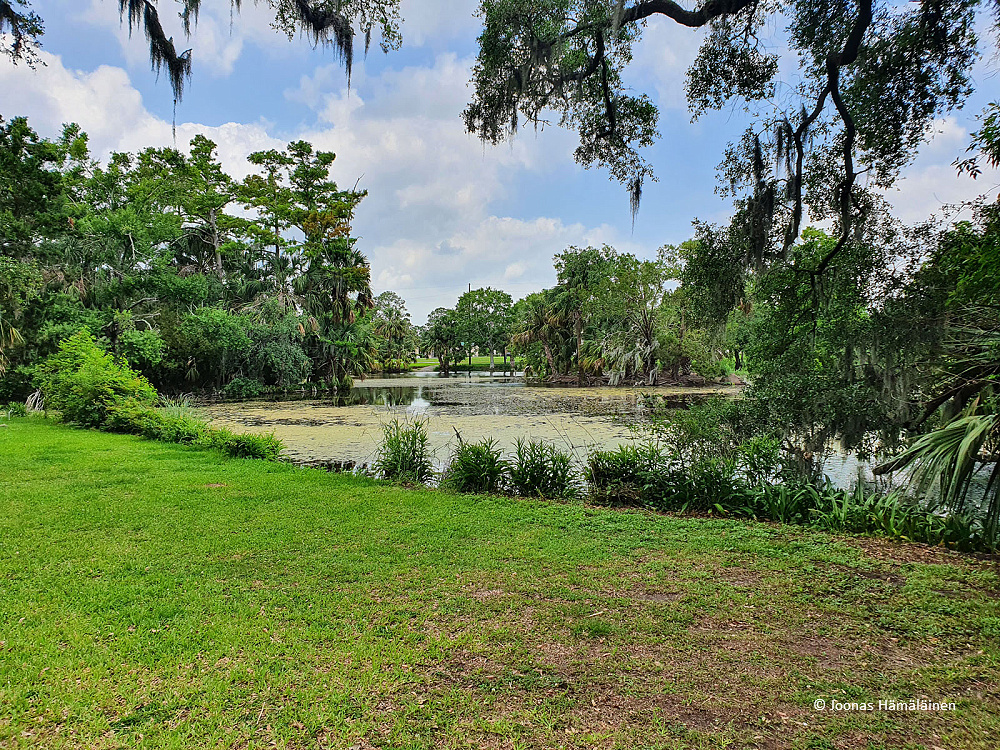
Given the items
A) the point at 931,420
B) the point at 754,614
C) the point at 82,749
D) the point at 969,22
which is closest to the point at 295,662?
the point at 82,749

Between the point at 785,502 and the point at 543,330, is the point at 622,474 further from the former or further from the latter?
the point at 543,330

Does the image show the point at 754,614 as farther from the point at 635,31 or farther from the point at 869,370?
the point at 635,31

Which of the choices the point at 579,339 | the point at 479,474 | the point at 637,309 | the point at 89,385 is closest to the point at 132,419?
the point at 89,385

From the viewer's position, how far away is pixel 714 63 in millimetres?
5484

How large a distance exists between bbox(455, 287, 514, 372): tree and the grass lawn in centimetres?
5133

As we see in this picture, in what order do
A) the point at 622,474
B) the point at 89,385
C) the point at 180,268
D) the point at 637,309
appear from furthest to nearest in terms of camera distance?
the point at 637,309 < the point at 180,268 < the point at 89,385 < the point at 622,474

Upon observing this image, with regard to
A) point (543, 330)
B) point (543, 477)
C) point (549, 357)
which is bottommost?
point (543, 477)

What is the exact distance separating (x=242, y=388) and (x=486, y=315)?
3680 centimetres

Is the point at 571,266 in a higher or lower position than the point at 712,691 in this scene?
higher

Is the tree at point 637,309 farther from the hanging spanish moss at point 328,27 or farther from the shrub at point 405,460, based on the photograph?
the hanging spanish moss at point 328,27

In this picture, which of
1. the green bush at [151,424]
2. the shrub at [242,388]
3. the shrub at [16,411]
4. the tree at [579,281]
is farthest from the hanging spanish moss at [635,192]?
the tree at [579,281]

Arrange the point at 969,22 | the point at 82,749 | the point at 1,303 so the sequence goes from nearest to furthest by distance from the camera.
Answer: the point at 82,749 < the point at 969,22 < the point at 1,303

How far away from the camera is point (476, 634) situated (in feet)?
→ 8.80

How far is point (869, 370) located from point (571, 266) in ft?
87.1
